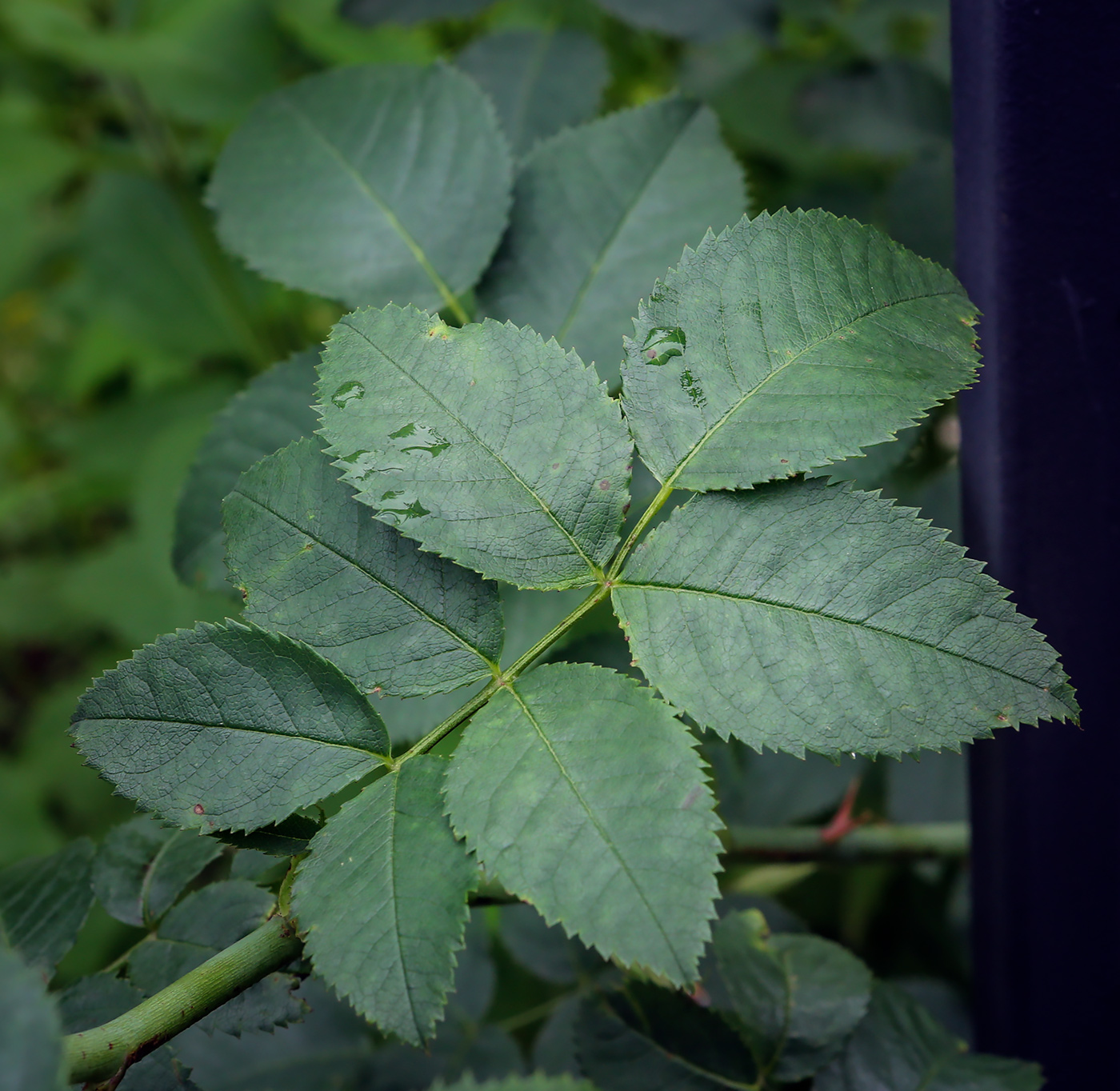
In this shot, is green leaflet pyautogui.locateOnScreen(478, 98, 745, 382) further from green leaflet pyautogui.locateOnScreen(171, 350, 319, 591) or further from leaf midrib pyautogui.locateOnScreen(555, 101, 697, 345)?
green leaflet pyautogui.locateOnScreen(171, 350, 319, 591)

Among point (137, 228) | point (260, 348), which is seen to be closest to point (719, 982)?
point (260, 348)

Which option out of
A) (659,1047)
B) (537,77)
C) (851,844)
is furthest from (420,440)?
(537,77)

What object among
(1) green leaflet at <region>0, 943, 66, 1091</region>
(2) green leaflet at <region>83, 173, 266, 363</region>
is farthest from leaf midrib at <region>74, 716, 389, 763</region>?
(2) green leaflet at <region>83, 173, 266, 363</region>

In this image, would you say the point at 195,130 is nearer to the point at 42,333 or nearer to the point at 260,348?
the point at 260,348

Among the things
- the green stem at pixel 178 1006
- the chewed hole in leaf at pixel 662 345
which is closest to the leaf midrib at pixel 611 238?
the chewed hole in leaf at pixel 662 345

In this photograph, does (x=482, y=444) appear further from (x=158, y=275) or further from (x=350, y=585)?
(x=158, y=275)

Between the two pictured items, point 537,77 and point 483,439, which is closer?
point 483,439
